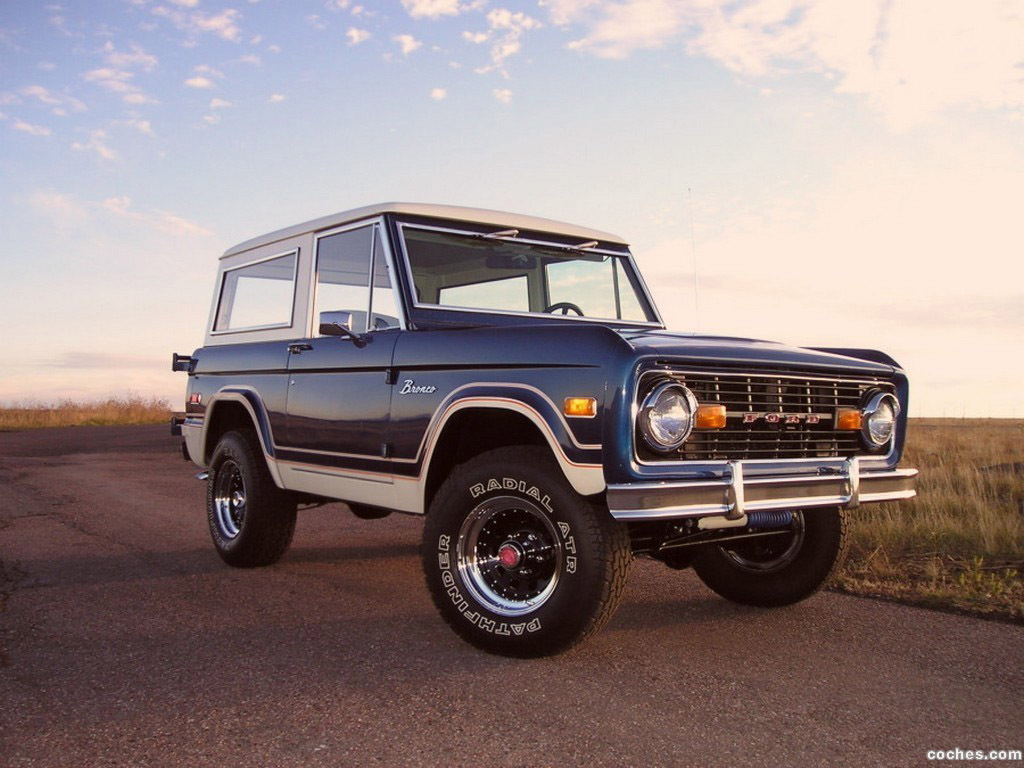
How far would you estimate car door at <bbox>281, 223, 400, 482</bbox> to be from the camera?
16.6 feet

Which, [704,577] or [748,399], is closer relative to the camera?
[748,399]

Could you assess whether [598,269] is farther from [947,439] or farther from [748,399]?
[947,439]

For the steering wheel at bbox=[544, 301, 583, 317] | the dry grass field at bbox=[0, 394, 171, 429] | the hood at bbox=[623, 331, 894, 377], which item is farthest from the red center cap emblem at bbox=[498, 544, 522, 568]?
the dry grass field at bbox=[0, 394, 171, 429]

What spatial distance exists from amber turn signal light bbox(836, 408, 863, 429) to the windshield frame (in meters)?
1.31

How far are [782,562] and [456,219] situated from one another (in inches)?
103

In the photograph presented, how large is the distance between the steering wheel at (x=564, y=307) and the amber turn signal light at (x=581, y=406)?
2.00 meters

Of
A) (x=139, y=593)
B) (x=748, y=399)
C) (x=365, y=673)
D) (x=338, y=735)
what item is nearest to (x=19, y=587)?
(x=139, y=593)

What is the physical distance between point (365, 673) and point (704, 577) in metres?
2.25

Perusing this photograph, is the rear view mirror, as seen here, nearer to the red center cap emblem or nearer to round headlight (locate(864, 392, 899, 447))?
the red center cap emblem

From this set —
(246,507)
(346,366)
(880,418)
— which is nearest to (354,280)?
(346,366)

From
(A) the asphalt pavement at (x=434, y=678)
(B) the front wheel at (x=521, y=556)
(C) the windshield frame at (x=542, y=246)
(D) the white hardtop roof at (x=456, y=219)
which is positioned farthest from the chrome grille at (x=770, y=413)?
(D) the white hardtop roof at (x=456, y=219)

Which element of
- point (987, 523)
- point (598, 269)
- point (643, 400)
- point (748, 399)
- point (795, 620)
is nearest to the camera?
point (643, 400)

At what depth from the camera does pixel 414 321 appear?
509 centimetres

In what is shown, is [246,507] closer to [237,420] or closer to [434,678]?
[237,420]
